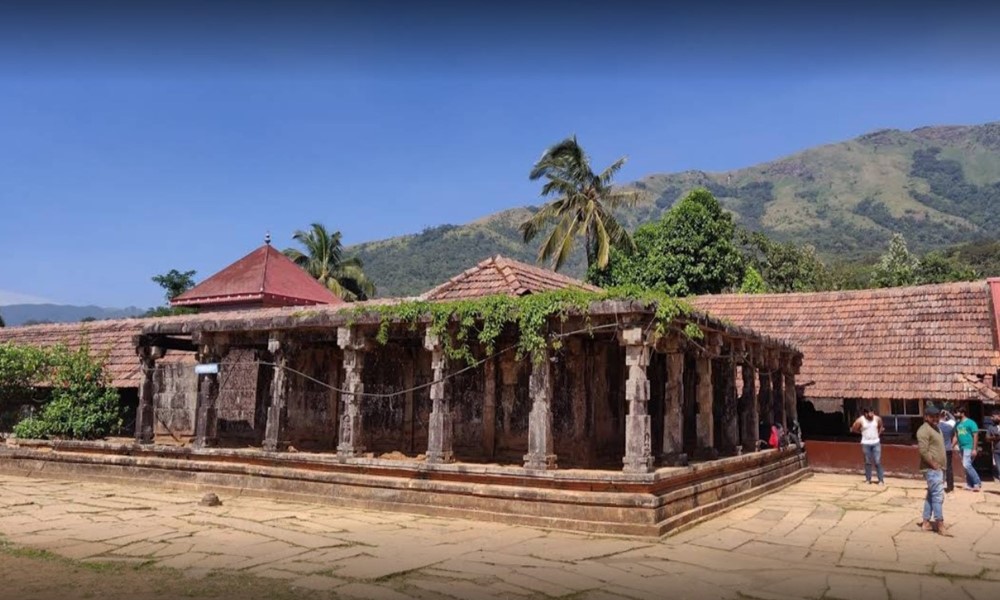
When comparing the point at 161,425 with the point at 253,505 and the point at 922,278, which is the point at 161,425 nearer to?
the point at 253,505

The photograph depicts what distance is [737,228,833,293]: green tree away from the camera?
3888 centimetres

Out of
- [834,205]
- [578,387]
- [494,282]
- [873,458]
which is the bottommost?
[873,458]

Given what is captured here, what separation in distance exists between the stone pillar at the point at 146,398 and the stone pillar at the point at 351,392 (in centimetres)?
478

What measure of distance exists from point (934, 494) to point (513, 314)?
568cm

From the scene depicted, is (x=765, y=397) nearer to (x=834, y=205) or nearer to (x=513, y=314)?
(x=513, y=314)

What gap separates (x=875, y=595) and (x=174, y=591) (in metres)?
5.86

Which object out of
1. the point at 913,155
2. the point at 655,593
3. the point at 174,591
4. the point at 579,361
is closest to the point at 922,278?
the point at 579,361

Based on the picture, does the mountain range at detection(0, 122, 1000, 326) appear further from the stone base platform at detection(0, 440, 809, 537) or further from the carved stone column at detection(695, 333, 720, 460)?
the carved stone column at detection(695, 333, 720, 460)

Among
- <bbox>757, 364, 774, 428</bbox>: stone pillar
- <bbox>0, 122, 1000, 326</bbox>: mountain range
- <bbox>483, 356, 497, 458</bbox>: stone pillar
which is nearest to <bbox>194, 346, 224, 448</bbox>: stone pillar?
<bbox>483, 356, 497, 458</bbox>: stone pillar

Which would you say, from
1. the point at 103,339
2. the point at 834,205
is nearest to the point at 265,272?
the point at 103,339

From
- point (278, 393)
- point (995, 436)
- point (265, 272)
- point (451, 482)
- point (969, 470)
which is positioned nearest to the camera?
point (451, 482)

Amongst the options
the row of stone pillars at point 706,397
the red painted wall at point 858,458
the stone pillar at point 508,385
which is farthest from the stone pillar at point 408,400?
the red painted wall at point 858,458

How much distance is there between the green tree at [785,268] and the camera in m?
38.9

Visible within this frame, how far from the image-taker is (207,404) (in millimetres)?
13508
